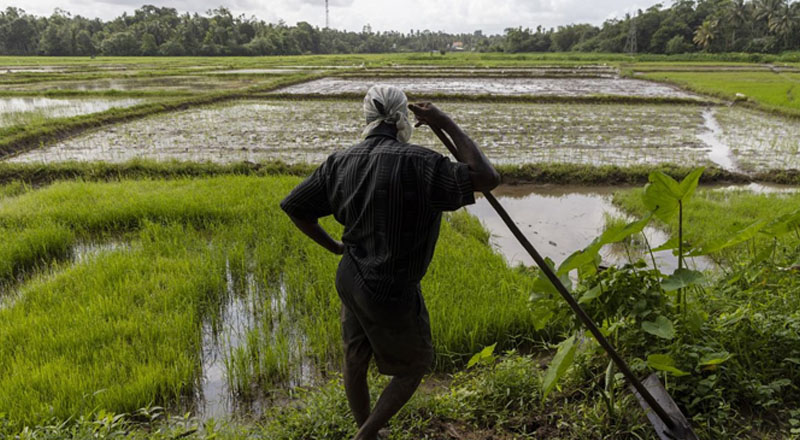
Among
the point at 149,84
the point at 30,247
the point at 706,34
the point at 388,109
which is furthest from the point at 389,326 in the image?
the point at 706,34

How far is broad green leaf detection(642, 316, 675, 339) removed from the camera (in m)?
1.85

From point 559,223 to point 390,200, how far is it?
463 centimetres

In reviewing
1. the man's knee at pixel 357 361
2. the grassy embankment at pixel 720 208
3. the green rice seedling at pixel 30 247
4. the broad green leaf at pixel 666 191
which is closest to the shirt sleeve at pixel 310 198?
the man's knee at pixel 357 361

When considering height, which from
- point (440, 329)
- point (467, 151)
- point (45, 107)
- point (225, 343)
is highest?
point (45, 107)

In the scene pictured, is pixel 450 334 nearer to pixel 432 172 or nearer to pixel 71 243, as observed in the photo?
pixel 432 172

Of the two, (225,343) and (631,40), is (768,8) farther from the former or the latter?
(225,343)

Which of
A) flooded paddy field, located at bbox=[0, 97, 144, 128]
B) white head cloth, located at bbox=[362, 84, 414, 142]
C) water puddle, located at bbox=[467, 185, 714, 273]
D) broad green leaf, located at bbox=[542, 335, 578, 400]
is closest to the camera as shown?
white head cloth, located at bbox=[362, 84, 414, 142]

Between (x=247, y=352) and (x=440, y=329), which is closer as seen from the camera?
(x=247, y=352)

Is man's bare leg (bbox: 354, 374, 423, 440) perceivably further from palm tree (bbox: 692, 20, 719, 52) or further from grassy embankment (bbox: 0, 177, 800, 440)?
palm tree (bbox: 692, 20, 719, 52)

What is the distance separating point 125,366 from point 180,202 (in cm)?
326

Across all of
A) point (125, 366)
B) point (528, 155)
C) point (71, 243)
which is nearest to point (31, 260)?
point (71, 243)

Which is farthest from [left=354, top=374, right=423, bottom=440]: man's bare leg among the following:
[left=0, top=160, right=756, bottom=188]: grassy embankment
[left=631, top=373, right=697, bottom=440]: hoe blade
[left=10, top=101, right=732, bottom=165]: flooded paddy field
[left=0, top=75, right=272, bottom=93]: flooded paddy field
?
[left=0, top=75, right=272, bottom=93]: flooded paddy field

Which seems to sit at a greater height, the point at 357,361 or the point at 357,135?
the point at 357,135

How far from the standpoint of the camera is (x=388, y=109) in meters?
1.72
